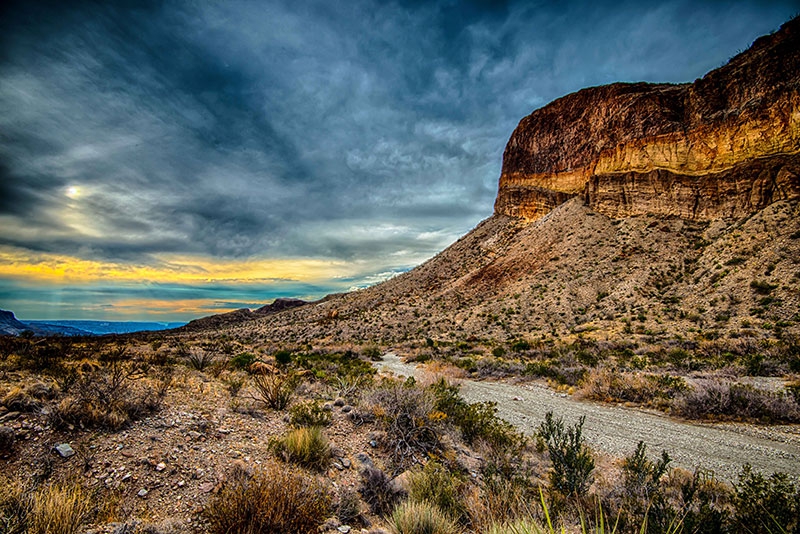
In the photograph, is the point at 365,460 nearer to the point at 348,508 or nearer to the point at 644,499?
the point at 348,508

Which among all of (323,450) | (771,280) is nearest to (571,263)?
(771,280)

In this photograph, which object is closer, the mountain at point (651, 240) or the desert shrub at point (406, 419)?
the desert shrub at point (406, 419)

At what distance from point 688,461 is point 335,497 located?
584 cm

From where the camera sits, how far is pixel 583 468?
455cm

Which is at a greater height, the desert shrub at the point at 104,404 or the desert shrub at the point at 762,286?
the desert shrub at the point at 762,286

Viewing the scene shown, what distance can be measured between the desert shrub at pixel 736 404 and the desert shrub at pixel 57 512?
10.7 metres

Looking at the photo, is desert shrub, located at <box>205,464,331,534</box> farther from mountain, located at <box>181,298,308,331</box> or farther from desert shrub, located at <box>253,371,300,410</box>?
mountain, located at <box>181,298,308,331</box>

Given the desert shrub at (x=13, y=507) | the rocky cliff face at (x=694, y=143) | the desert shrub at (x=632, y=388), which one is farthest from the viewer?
the rocky cliff face at (x=694, y=143)

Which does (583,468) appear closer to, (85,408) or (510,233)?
(85,408)

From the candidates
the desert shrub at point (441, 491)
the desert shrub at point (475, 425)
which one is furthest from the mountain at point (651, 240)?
the desert shrub at point (441, 491)

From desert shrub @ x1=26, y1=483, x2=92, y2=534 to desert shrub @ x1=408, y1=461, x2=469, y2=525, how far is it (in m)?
3.11

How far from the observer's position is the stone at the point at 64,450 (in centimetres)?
366

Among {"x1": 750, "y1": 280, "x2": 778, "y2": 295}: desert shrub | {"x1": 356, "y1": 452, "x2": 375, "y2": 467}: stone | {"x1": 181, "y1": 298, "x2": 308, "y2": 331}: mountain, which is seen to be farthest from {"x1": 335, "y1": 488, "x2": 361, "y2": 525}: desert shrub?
{"x1": 181, "y1": 298, "x2": 308, "y2": 331}: mountain

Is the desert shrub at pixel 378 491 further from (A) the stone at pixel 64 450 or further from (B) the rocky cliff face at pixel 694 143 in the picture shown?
(B) the rocky cliff face at pixel 694 143
